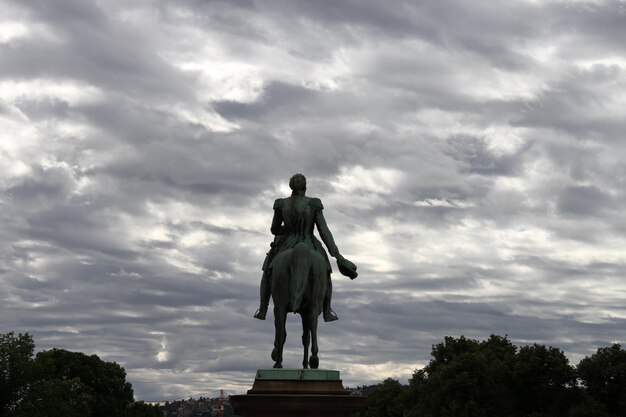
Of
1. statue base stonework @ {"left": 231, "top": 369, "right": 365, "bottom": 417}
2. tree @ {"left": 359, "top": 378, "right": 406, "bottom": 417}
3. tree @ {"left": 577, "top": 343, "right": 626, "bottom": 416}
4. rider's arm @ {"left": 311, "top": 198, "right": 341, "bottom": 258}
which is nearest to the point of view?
statue base stonework @ {"left": 231, "top": 369, "right": 365, "bottom": 417}

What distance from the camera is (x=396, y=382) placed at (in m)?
101

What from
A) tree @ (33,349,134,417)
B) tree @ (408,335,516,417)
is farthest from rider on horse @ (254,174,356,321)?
tree @ (33,349,134,417)

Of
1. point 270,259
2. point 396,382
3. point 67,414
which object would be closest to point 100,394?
point 67,414

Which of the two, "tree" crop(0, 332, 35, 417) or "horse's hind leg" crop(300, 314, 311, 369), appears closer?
"horse's hind leg" crop(300, 314, 311, 369)

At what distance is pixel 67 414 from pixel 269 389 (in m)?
53.7

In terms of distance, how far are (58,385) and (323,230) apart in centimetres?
5285

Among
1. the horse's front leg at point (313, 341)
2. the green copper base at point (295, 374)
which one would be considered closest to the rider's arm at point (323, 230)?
the horse's front leg at point (313, 341)

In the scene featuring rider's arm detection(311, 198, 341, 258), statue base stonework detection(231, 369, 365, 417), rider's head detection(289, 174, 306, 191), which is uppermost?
rider's head detection(289, 174, 306, 191)

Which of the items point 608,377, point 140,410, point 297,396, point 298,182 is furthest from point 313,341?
point 140,410

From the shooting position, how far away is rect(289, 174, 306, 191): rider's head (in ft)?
86.8

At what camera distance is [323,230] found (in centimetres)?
2603

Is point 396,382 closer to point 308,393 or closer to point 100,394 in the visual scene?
point 100,394

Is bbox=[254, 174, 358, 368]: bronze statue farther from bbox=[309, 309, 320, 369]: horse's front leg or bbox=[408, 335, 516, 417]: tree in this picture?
bbox=[408, 335, 516, 417]: tree

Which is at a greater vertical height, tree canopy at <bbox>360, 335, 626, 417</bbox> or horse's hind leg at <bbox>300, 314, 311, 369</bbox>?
tree canopy at <bbox>360, 335, 626, 417</bbox>
